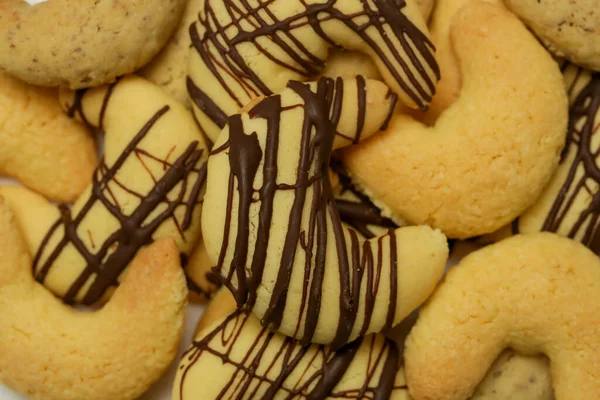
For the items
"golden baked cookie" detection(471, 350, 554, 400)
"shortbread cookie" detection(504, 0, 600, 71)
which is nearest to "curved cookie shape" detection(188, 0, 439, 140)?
"shortbread cookie" detection(504, 0, 600, 71)

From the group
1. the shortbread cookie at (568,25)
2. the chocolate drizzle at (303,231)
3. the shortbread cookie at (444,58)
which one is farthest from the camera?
the shortbread cookie at (444,58)

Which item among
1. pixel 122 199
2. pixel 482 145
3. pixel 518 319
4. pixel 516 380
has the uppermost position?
pixel 122 199

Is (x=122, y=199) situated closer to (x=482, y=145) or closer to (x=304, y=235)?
(x=304, y=235)

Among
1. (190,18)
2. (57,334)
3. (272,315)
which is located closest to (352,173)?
(272,315)

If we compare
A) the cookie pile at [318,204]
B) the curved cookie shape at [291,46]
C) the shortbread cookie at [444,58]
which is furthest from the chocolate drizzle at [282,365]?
the shortbread cookie at [444,58]

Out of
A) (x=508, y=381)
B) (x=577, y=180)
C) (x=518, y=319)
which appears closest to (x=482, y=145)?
(x=577, y=180)

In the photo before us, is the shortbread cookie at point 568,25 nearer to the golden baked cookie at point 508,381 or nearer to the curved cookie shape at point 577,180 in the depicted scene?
the curved cookie shape at point 577,180
